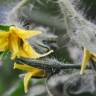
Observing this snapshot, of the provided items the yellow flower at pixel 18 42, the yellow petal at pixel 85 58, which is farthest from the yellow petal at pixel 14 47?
the yellow petal at pixel 85 58

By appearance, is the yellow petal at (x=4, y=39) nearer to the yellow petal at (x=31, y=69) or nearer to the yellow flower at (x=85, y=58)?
the yellow petal at (x=31, y=69)

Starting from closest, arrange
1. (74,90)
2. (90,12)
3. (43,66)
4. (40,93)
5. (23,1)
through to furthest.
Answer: (43,66) → (23,1) → (90,12) → (74,90) → (40,93)

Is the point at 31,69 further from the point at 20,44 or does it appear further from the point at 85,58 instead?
the point at 85,58

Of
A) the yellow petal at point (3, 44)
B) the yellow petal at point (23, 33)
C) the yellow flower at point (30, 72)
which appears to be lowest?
the yellow flower at point (30, 72)

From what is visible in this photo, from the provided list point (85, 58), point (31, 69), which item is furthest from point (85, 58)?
point (31, 69)

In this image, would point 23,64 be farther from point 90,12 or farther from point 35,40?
point 90,12

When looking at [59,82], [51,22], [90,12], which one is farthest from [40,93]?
[90,12]

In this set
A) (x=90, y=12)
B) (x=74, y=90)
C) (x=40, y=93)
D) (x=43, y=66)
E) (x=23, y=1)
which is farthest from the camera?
(x=40, y=93)

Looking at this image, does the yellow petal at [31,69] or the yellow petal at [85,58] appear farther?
the yellow petal at [31,69]

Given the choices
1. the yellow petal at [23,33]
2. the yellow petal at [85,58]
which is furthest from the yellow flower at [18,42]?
the yellow petal at [85,58]

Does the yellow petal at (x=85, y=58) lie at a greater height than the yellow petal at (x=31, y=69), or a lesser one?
greater
